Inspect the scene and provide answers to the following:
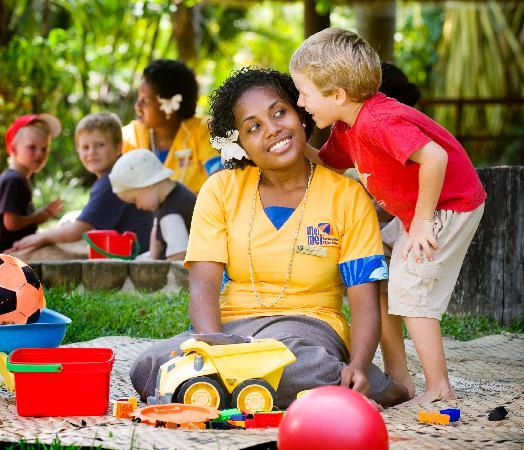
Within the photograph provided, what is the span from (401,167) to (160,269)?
3.10m

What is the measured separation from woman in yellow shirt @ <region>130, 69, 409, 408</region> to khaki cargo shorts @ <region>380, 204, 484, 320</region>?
8cm

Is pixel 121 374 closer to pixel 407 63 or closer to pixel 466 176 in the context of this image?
pixel 466 176

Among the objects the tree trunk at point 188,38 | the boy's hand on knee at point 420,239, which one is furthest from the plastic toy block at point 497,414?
the tree trunk at point 188,38

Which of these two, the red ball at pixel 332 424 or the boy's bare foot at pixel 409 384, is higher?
the red ball at pixel 332 424

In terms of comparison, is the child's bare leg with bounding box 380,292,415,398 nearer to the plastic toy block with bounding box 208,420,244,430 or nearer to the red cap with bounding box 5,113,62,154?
the plastic toy block with bounding box 208,420,244,430

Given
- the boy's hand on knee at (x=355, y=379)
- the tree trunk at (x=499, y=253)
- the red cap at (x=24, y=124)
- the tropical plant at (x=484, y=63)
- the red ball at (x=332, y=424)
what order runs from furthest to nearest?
1. the tropical plant at (x=484, y=63)
2. the red cap at (x=24, y=124)
3. the tree trunk at (x=499, y=253)
4. the boy's hand on knee at (x=355, y=379)
5. the red ball at (x=332, y=424)

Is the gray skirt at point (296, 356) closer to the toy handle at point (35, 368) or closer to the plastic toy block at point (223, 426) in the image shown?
the plastic toy block at point (223, 426)

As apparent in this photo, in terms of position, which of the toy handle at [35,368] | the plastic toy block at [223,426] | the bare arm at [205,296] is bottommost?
the plastic toy block at [223,426]

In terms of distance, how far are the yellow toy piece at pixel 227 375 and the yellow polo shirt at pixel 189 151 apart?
418cm

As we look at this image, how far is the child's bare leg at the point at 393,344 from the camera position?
162 inches

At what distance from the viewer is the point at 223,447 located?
9.71ft

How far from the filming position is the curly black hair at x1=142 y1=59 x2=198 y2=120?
7559mm

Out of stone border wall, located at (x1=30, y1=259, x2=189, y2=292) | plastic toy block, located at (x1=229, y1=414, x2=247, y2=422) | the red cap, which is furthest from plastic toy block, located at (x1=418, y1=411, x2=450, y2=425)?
the red cap

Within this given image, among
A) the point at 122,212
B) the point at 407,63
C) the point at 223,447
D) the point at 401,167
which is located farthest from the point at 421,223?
the point at 407,63
